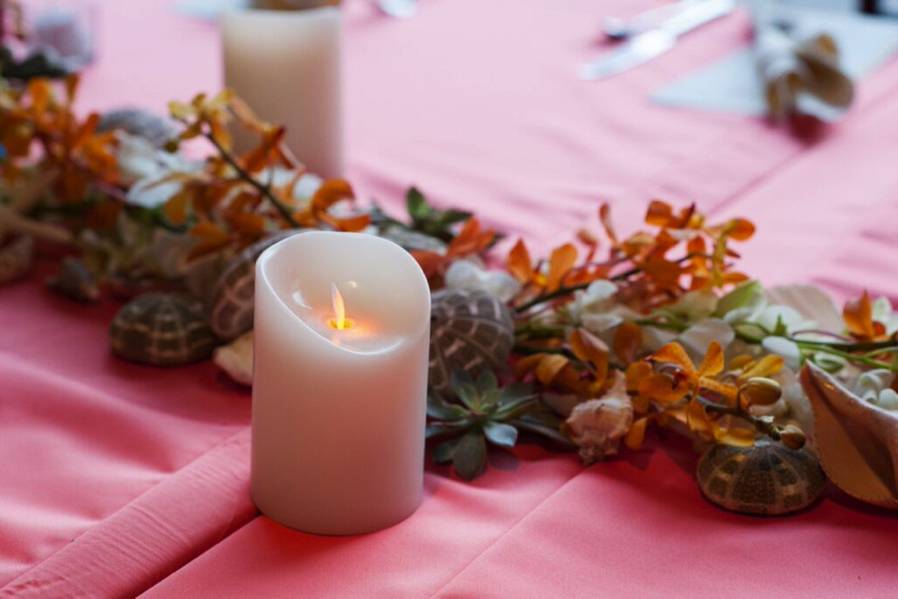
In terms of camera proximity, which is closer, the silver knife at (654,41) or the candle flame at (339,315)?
the candle flame at (339,315)

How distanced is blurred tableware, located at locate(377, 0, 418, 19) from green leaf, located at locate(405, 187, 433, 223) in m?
0.78

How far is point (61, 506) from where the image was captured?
653mm

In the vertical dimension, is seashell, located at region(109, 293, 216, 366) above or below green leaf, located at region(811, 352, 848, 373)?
below

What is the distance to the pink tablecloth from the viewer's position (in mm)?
592

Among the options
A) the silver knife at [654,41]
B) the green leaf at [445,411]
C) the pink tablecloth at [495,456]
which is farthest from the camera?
the silver knife at [654,41]

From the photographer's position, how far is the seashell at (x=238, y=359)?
0.77m

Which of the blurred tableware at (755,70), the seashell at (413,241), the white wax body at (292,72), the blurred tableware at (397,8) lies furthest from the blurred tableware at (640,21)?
the seashell at (413,241)

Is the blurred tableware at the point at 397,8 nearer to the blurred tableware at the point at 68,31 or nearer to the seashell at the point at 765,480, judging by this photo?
the blurred tableware at the point at 68,31

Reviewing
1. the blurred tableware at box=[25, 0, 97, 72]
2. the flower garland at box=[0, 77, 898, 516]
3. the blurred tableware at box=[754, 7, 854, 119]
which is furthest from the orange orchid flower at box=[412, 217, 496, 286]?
the blurred tableware at box=[25, 0, 97, 72]

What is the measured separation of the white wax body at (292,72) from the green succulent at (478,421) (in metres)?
0.46

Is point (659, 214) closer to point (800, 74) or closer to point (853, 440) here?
point (853, 440)

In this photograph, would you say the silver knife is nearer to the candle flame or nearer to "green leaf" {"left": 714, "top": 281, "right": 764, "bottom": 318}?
"green leaf" {"left": 714, "top": 281, "right": 764, "bottom": 318}

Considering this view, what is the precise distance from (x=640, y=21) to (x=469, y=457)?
3.45 feet

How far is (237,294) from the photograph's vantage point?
781 millimetres
